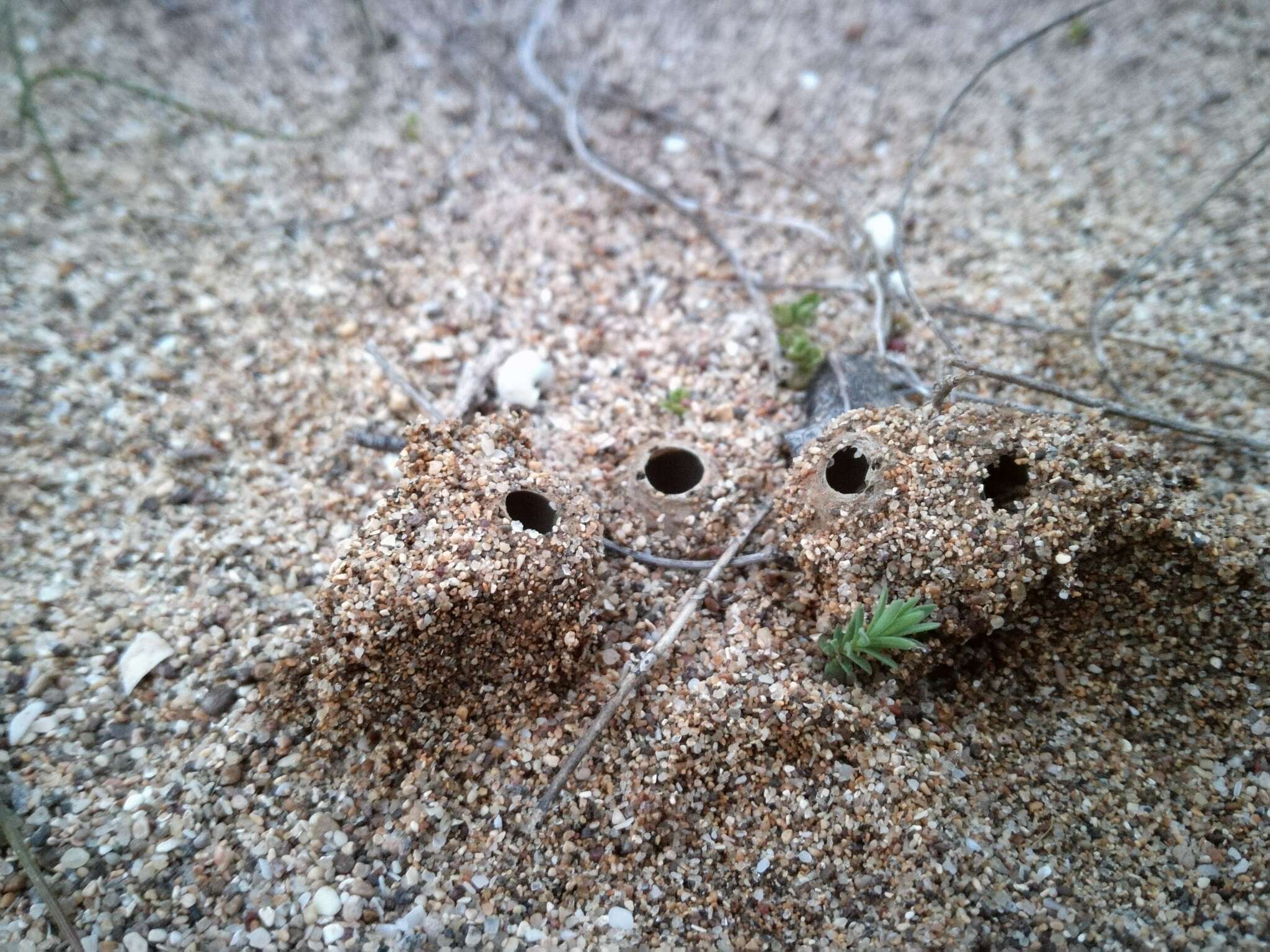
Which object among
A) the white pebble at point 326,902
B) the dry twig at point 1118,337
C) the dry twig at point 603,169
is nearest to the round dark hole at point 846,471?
the dry twig at point 603,169

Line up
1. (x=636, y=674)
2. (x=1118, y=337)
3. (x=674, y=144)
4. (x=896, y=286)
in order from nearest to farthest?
(x=636, y=674)
(x=1118, y=337)
(x=896, y=286)
(x=674, y=144)

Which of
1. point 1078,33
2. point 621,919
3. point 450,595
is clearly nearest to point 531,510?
point 450,595

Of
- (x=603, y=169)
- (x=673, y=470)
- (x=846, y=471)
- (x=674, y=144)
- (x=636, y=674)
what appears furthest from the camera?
(x=674, y=144)

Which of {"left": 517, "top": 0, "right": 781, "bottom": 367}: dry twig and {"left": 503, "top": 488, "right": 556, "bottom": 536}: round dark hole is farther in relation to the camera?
{"left": 517, "top": 0, "right": 781, "bottom": 367}: dry twig

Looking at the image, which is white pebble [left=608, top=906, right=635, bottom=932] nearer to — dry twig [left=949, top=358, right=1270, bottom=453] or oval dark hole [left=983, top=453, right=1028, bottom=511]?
A: oval dark hole [left=983, top=453, right=1028, bottom=511]

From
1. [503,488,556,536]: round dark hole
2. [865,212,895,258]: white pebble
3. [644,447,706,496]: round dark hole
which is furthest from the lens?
[865,212,895,258]: white pebble

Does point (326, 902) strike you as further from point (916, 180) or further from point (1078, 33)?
point (1078, 33)

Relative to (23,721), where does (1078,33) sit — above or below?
above

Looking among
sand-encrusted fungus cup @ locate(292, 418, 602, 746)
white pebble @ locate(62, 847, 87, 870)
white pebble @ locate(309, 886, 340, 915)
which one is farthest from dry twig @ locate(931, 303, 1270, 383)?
white pebble @ locate(62, 847, 87, 870)
